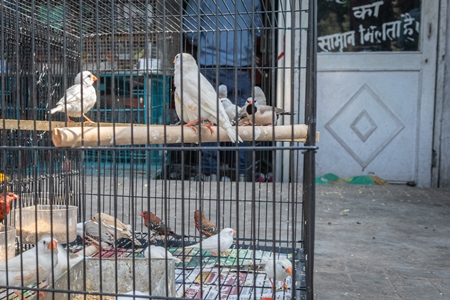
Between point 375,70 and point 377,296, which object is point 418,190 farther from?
point 377,296

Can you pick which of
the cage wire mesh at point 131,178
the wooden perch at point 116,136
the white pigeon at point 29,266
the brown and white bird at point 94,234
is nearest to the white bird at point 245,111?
the cage wire mesh at point 131,178

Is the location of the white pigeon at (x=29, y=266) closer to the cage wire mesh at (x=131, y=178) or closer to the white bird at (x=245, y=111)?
the cage wire mesh at (x=131, y=178)

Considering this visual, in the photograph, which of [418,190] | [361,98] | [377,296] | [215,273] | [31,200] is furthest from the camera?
[361,98]

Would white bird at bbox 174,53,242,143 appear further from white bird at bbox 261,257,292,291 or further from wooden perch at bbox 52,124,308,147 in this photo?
white bird at bbox 261,257,292,291

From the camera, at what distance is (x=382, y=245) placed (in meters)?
3.76

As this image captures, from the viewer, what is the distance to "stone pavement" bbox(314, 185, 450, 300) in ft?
9.28

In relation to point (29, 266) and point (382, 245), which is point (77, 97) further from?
point (382, 245)

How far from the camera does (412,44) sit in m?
6.72

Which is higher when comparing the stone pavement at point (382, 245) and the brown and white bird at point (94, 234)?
the brown and white bird at point (94, 234)

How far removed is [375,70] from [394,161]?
1.30m

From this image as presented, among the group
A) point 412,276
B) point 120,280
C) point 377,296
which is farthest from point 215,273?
point 412,276

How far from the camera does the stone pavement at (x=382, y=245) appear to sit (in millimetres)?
2828

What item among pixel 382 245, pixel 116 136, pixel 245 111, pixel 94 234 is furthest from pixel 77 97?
pixel 382 245

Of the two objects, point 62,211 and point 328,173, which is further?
point 328,173
